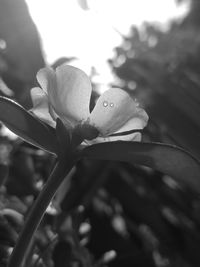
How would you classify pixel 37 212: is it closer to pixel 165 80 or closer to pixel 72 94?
pixel 72 94

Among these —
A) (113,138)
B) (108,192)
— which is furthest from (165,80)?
(113,138)

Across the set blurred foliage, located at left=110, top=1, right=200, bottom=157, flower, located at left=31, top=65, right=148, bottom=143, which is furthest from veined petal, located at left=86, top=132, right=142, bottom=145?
blurred foliage, located at left=110, top=1, right=200, bottom=157

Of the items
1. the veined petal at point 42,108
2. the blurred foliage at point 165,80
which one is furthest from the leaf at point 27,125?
the blurred foliage at point 165,80

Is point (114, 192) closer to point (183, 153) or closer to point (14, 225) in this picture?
point (14, 225)

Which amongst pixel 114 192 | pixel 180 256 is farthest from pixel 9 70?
pixel 180 256

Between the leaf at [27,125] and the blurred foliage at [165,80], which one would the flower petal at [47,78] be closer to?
the leaf at [27,125]
